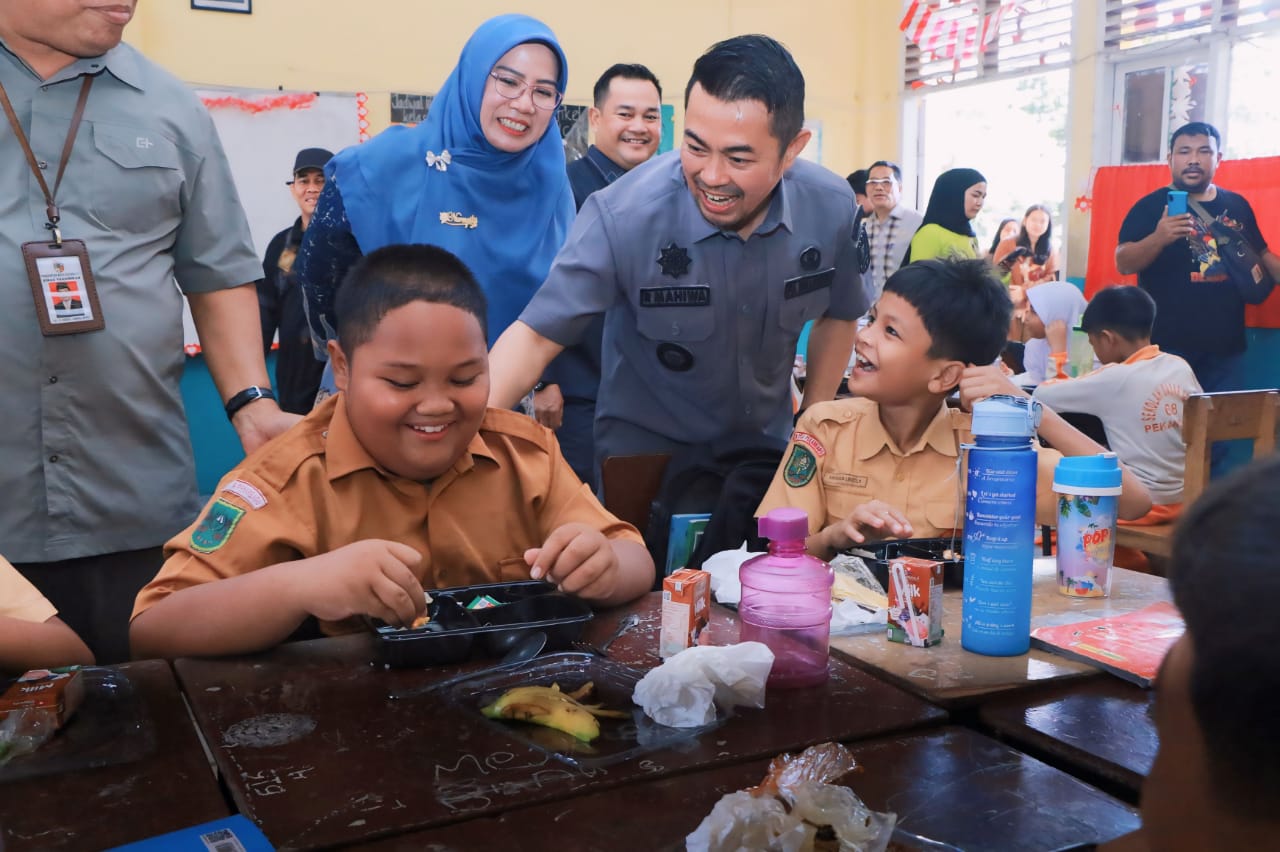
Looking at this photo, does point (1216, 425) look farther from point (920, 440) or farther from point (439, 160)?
point (439, 160)

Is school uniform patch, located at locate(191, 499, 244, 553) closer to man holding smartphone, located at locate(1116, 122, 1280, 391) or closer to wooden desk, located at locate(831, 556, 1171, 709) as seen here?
wooden desk, located at locate(831, 556, 1171, 709)

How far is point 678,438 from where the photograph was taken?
2520 millimetres

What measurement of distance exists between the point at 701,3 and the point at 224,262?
578cm

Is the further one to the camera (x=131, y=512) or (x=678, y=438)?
(x=678, y=438)

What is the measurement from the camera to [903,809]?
3.16 ft

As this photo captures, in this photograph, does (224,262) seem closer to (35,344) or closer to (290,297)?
(35,344)

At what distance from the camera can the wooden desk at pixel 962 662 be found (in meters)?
1.28

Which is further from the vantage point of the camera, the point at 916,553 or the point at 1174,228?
the point at 1174,228

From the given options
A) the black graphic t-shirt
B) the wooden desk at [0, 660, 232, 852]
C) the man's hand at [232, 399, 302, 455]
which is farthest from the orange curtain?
the wooden desk at [0, 660, 232, 852]

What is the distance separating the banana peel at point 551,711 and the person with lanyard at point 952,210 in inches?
214

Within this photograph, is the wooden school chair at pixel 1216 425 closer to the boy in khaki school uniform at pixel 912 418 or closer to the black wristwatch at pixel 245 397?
the boy in khaki school uniform at pixel 912 418

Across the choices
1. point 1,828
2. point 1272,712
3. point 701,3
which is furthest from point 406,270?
point 701,3

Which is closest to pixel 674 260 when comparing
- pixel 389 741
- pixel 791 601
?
pixel 791 601

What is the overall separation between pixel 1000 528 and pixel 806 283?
122 cm
